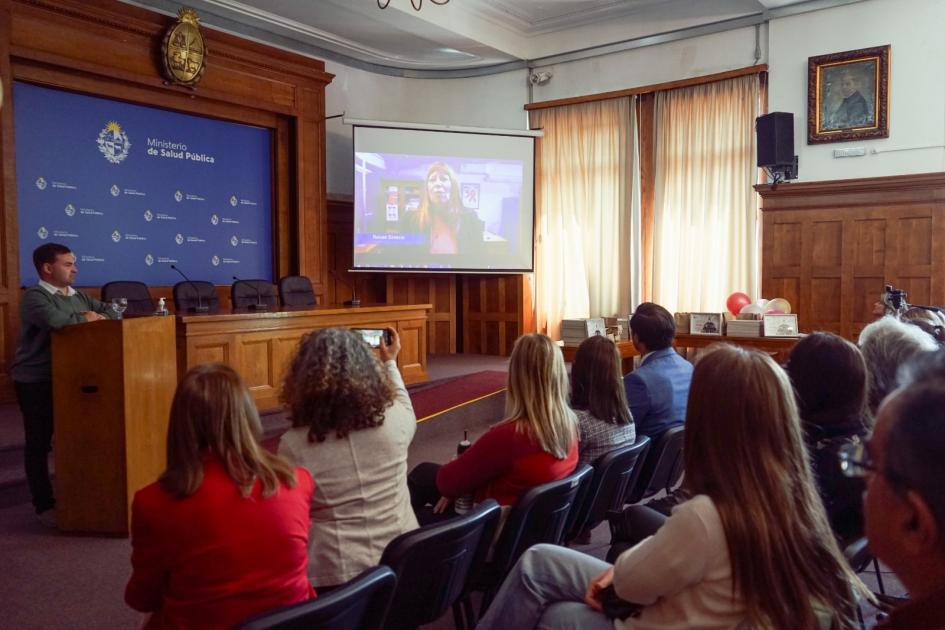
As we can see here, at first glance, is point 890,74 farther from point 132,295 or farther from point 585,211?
point 132,295

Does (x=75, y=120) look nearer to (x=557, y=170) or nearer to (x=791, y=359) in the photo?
(x=557, y=170)

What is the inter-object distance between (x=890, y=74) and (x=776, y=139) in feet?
3.89

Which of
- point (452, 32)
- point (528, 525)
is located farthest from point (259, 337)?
point (452, 32)

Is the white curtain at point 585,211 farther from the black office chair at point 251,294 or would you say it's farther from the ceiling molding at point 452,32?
the black office chair at point 251,294

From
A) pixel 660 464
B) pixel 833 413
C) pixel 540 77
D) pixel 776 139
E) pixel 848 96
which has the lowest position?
pixel 660 464

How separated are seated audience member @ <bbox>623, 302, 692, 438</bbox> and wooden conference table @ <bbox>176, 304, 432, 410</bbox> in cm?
226

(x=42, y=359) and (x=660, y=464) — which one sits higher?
(x=42, y=359)

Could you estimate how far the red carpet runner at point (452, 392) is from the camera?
5.64m

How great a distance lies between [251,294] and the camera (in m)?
6.81

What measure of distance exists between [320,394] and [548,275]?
7.29 m

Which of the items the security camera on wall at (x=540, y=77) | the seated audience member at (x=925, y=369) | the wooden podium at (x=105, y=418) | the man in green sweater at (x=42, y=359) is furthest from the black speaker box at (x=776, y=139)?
the seated audience member at (x=925, y=369)

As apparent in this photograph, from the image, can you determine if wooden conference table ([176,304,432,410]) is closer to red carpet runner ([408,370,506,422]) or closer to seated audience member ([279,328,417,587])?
red carpet runner ([408,370,506,422])

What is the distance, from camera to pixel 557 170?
8930 mm

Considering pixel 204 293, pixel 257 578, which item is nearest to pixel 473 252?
pixel 204 293
